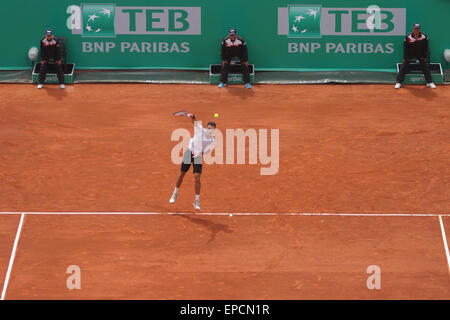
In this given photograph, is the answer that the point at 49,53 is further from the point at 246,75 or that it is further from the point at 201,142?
the point at 201,142

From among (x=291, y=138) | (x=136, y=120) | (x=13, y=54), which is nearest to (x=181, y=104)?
(x=136, y=120)

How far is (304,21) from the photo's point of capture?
26.9 metres

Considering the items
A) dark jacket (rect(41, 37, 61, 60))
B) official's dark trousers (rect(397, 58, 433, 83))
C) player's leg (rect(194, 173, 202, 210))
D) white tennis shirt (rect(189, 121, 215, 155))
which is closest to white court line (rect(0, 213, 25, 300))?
player's leg (rect(194, 173, 202, 210))

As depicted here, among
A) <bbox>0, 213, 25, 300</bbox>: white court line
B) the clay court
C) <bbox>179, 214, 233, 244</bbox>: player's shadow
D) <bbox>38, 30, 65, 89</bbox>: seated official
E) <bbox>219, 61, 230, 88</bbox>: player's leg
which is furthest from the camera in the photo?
<bbox>219, 61, 230, 88</bbox>: player's leg

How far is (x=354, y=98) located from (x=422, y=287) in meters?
9.49

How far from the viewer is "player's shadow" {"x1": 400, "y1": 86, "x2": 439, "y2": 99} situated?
25.8 meters

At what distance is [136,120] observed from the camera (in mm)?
24375

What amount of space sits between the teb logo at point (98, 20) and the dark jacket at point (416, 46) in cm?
890

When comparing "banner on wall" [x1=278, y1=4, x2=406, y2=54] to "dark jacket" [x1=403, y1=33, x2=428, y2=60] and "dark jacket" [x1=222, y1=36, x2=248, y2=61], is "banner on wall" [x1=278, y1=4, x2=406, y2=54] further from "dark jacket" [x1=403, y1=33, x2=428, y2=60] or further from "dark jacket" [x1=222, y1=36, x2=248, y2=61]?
"dark jacket" [x1=222, y1=36, x2=248, y2=61]

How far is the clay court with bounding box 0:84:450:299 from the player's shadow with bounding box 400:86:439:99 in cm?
3

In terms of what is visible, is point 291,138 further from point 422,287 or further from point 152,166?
point 422,287

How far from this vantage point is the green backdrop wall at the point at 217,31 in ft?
87.9

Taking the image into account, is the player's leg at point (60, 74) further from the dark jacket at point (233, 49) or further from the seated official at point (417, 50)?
the seated official at point (417, 50)

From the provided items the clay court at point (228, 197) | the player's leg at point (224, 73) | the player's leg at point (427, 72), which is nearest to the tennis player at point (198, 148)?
the clay court at point (228, 197)
